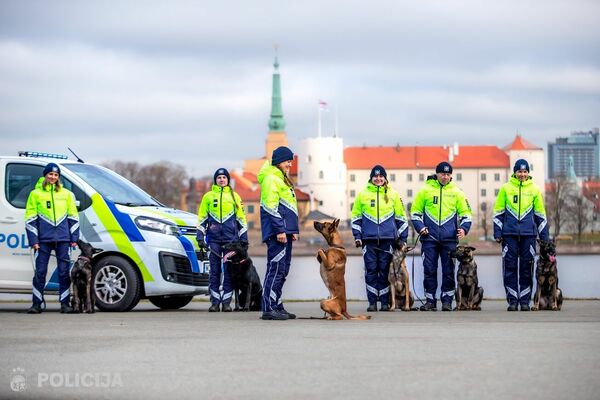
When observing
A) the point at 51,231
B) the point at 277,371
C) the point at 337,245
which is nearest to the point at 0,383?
the point at 277,371

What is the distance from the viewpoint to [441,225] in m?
17.0

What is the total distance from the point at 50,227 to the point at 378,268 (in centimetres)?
464

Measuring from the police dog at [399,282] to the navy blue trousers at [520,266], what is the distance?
4.77 ft

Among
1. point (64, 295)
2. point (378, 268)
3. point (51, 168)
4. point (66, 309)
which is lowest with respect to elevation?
point (66, 309)

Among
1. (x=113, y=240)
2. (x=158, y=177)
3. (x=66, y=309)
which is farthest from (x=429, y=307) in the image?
(x=158, y=177)

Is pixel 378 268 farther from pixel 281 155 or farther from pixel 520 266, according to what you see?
pixel 281 155

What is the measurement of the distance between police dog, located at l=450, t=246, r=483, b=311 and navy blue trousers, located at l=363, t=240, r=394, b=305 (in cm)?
98

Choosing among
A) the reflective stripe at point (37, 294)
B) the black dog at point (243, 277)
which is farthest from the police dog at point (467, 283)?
the reflective stripe at point (37, 294)

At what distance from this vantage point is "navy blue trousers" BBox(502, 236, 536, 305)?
55.4ft

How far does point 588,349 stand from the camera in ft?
33.4

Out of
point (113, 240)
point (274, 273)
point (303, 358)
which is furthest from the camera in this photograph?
point (113, 240)

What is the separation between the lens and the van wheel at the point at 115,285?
635 inches

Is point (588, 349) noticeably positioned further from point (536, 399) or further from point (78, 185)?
point (78, 185)

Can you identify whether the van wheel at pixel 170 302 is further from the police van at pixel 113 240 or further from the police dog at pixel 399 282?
the police dog at pixel 399 282
